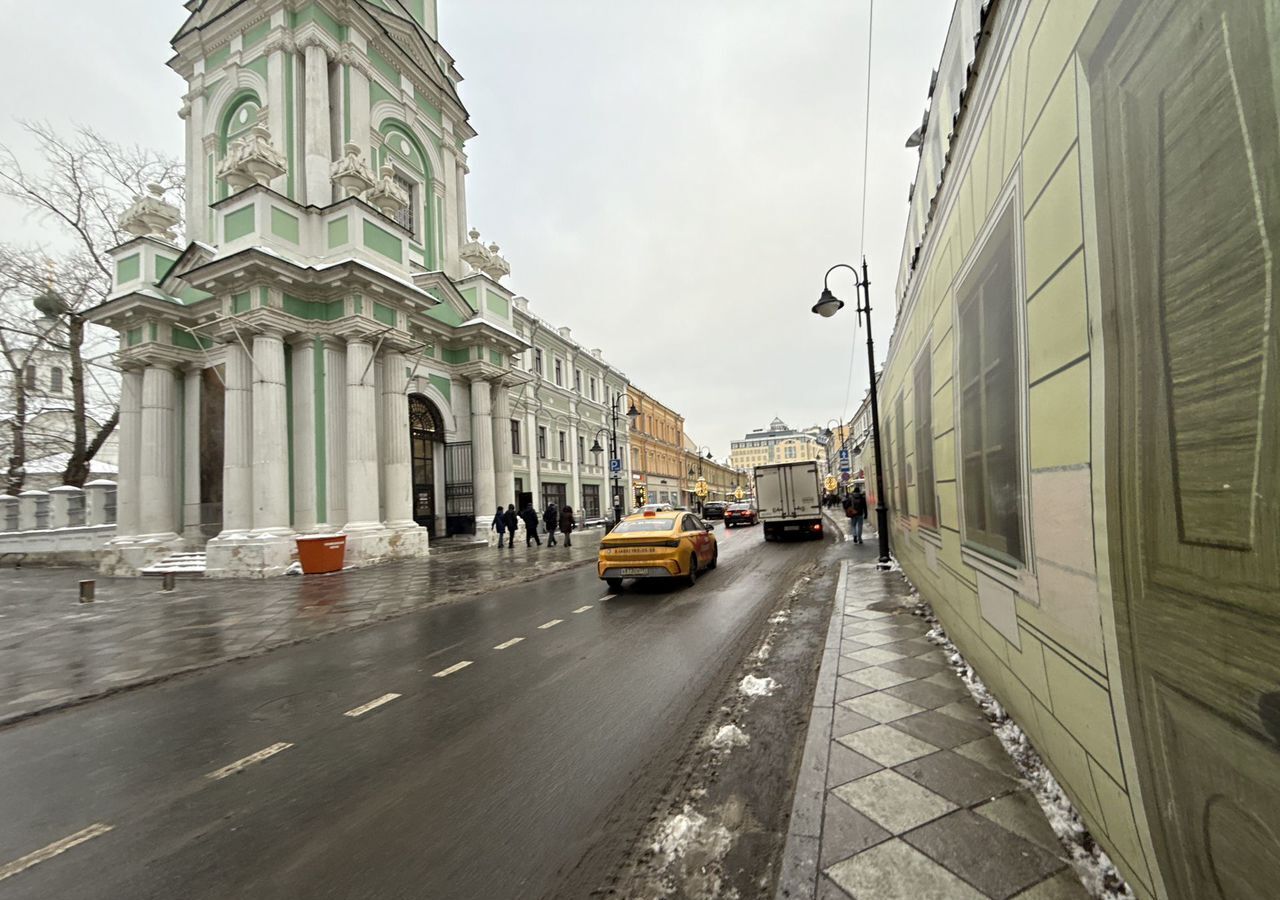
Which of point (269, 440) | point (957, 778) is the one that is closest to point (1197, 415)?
point (957, 778)

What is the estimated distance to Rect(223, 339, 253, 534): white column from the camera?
48.3ft

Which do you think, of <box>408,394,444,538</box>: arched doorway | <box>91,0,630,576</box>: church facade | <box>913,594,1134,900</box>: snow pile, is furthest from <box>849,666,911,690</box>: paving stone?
<box>408,394,444,538</box>: arched doorway

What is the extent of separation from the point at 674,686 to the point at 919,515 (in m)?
4.00

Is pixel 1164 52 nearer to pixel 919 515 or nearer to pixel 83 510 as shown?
pixel 919 515

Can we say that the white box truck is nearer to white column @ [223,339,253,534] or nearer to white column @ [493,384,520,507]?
white column @ [493,384,520,507]

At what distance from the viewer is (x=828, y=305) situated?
10.8 meters

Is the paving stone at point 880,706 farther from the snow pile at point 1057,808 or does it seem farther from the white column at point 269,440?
the white column at point 269,440

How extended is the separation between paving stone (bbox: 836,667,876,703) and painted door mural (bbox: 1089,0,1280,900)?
8.73 ft

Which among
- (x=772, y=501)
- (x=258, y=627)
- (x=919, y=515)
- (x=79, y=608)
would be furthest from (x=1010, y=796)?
(x=772, y=501)

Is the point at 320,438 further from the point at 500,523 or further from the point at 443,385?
the point at 500,523

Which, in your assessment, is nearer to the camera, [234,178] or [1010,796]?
[1010,796]

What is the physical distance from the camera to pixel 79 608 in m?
10.8

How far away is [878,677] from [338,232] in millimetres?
17597

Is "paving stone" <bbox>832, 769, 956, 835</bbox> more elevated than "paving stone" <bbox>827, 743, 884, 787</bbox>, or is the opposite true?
"paving stone" <bbox>832, 769, 956, 835</bbox>
